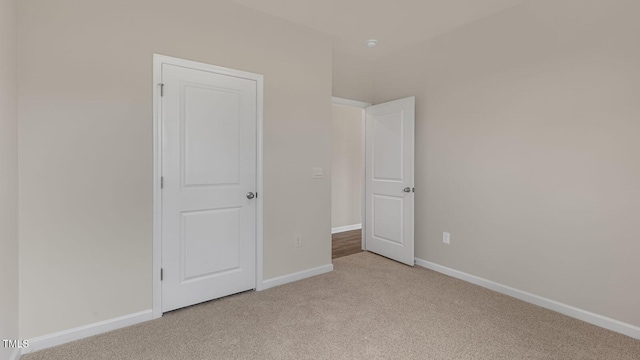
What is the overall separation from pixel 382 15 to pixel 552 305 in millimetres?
3011

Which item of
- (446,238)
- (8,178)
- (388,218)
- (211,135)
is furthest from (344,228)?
(8,178)

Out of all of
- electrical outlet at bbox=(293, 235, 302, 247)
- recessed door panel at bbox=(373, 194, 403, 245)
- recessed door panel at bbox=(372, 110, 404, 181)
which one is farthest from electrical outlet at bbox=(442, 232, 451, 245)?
electrical outlet at bbox=(293, 235, 302, 247)

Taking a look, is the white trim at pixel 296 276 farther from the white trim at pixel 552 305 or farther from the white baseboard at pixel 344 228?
the white baseboard at pixel 344 228

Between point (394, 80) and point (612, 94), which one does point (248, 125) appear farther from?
point (612, 94)

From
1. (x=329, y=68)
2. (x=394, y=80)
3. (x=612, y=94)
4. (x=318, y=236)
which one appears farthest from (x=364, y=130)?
(x=612, y=94)

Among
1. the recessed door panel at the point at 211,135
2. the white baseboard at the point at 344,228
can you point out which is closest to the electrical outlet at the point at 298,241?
the recessed door panel at the point at 211,135

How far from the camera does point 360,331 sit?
7.06ft

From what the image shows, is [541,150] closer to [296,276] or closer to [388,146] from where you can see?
[388,146]

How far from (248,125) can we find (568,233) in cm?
290

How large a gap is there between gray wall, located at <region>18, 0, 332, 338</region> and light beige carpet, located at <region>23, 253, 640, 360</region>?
38 cm

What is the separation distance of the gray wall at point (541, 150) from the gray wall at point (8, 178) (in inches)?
139

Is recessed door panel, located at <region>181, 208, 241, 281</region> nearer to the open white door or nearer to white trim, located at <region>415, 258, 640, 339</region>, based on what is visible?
the open white door

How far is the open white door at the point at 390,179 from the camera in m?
3.56

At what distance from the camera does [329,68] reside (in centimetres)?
335
